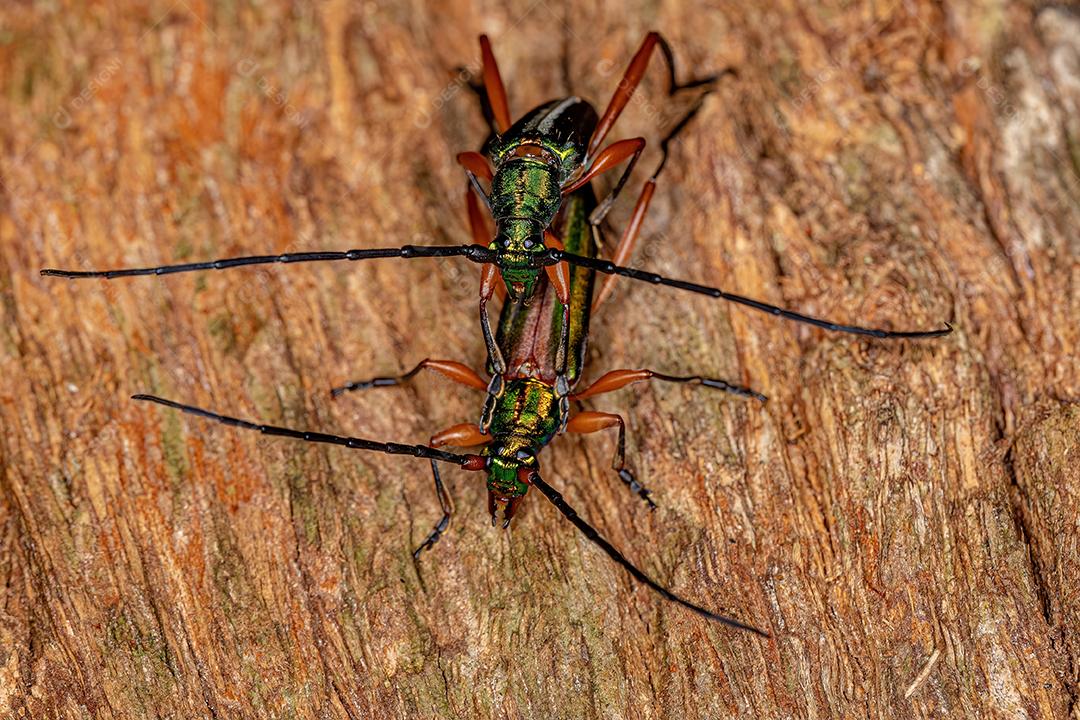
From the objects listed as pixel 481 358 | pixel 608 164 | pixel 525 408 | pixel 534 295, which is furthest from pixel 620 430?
pixel 608 164

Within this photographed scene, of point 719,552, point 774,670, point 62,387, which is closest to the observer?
point 774,670

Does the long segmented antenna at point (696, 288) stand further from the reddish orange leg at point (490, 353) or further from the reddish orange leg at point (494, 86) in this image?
the reddish orange leg at point (494, 86)

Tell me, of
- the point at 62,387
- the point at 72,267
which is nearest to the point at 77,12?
the point at 72,267

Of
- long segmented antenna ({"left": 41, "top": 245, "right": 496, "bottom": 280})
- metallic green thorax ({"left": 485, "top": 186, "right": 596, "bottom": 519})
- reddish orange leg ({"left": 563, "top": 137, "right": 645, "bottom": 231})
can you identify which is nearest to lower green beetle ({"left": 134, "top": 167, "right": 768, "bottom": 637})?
metallic green thorax ({"left": 485, "top": 186, "right": 596, "bottom": 519})

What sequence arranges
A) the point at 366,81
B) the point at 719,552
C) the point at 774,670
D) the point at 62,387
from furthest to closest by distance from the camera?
the point at 366,81 → the point at 62,387 → the point at 719,552 → the point at 774,670

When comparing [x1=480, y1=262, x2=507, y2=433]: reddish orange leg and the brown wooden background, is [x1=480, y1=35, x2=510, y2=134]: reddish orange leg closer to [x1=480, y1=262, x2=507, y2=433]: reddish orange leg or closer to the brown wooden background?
the brown wooden background

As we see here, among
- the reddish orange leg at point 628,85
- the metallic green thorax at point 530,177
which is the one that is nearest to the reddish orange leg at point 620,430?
the metallic green thorax at point 530,177

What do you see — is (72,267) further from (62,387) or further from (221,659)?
(221,659)
